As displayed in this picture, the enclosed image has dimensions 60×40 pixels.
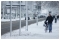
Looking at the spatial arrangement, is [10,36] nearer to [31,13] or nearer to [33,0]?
[31,13]

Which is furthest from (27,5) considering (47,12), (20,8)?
(47,12)

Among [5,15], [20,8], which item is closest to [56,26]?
[20,8]

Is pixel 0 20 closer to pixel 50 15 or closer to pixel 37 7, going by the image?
pixel 37 7

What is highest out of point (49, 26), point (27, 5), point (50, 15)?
point (27, 5)

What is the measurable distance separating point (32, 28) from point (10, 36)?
2.14 feet

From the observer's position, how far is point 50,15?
4090 millimetres

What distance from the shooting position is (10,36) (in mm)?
4059

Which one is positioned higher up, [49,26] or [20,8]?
[20,8]

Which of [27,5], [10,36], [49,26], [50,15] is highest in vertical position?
[27,5]

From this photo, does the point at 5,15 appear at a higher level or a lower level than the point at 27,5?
lower

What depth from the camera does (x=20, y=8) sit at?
13.3 feet

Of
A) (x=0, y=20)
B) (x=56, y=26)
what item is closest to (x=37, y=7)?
(x=56, y=26)

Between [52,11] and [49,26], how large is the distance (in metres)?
0.43

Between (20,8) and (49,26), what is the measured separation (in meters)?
0.96
